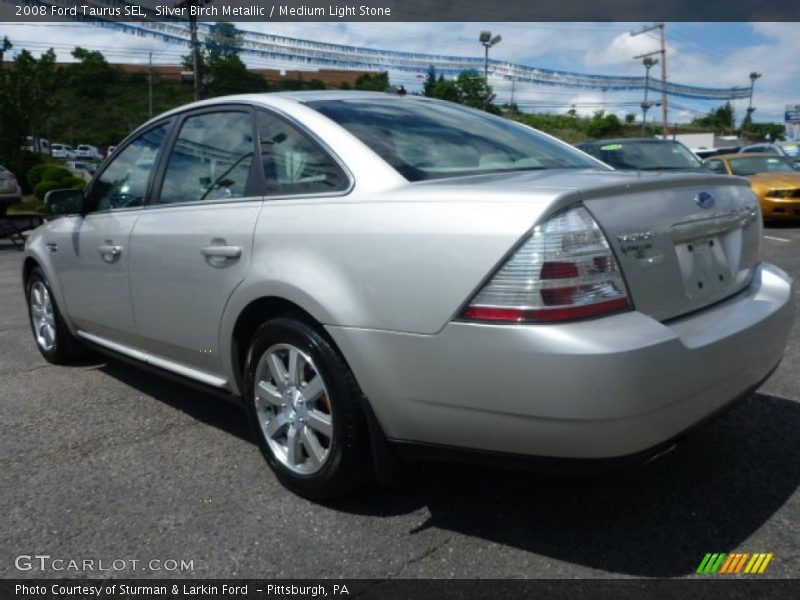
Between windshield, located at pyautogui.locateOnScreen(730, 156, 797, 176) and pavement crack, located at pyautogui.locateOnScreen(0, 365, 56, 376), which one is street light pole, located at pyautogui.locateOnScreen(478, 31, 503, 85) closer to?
windshield, located at pyautogui.locateOnScreen(730, 156, 797, 176)

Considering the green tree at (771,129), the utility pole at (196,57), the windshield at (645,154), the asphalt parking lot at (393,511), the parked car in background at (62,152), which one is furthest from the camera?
the green tree at (771,129)

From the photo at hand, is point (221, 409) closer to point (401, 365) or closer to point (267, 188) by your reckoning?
point (267, 188)

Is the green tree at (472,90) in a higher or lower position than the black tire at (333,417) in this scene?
higher

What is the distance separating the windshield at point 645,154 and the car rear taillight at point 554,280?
837 centimetres

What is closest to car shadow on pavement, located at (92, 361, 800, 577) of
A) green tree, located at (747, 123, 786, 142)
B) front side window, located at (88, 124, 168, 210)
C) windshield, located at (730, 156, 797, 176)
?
front side window, located at (88, 124, 168, 210)

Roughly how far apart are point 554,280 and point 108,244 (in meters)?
2.61

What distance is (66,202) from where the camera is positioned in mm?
4309

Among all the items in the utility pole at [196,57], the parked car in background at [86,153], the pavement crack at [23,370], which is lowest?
the pavement crack at [23,370]

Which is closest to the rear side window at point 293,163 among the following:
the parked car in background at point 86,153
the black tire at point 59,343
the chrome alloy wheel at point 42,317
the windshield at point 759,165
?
the black tire at point 59,343

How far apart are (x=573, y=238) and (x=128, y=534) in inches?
72.7

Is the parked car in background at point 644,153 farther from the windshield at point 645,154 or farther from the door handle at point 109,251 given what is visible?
the door handle at point 109,251

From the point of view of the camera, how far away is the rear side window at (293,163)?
9.16ft

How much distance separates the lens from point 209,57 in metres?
28.4
